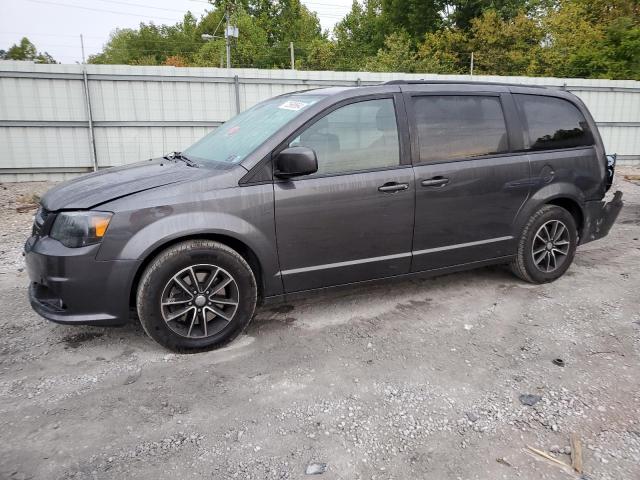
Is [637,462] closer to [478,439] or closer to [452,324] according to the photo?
[478,439]

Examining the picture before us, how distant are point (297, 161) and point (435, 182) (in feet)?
3.96

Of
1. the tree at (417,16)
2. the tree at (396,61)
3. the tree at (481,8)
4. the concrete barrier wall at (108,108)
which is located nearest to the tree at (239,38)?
the tree at (417,16)

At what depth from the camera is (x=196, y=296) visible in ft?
10.7

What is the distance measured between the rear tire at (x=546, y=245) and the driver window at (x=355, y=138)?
159cm

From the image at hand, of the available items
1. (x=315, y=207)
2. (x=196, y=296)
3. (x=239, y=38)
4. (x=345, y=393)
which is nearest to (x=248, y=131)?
(x=315, y=207)

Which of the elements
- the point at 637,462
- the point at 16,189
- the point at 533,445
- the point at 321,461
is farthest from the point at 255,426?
the point at 16,189

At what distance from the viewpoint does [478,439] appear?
2459 mm

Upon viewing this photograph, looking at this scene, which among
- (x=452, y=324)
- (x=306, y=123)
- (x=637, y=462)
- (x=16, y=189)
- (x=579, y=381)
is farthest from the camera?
(x=16, y=189)

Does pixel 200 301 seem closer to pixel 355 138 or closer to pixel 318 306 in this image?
pixel 318 306

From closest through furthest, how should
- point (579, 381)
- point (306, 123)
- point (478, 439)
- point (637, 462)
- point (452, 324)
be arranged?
point (637, 462), point (478, 439), point (579, 381), point (306, 123), point (452, 324)

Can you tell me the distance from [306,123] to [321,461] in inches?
87.4

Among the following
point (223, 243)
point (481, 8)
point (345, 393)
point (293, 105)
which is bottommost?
point (345, 393)

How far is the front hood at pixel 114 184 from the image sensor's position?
315 cm

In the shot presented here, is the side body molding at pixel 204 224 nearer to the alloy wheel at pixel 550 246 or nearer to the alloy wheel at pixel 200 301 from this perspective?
the alloy wheel at pixel 200 301
